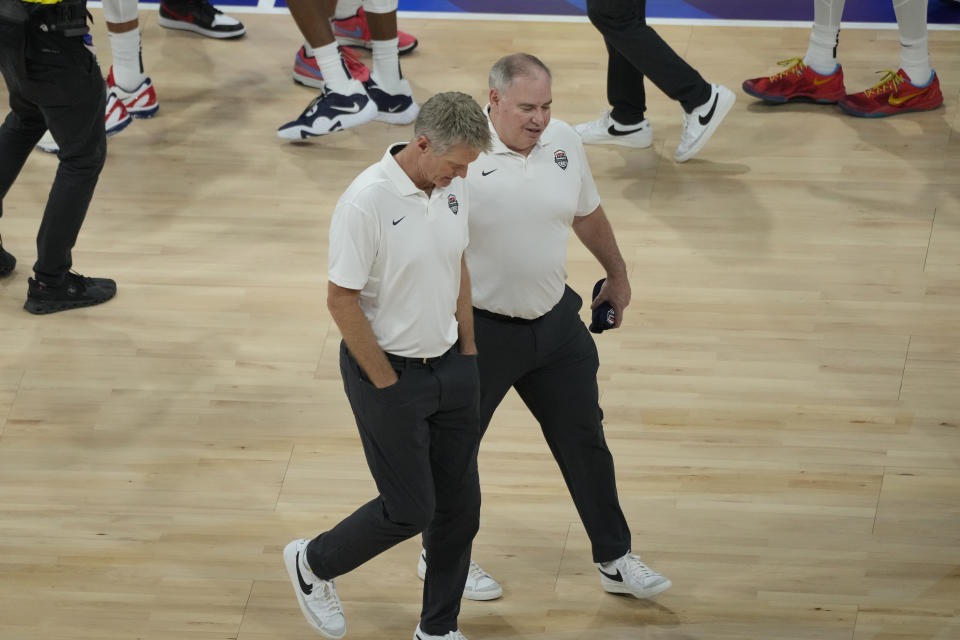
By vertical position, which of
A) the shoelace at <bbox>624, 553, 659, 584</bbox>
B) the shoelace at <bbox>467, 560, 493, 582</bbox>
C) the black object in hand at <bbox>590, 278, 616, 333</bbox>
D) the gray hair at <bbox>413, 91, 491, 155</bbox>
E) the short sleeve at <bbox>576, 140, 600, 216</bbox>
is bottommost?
the shoelace at <bbox>467, 560, 493, 582</bbox>

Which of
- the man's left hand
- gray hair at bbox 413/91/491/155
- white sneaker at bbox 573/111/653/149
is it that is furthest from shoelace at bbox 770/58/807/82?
gray hair at bbox 413/91/491/155

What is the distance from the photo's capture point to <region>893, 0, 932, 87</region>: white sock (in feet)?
18.9

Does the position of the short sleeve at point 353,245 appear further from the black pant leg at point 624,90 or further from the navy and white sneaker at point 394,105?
the navy and white sneaker at point 394,105

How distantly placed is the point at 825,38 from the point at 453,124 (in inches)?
131

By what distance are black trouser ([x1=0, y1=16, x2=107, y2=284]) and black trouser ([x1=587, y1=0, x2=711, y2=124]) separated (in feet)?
6.31

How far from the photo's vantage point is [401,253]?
3.15m

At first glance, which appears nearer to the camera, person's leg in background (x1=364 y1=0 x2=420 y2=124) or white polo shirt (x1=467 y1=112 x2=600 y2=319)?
white polo shirt (x1=467 y1=112 x2=600 y2=319)

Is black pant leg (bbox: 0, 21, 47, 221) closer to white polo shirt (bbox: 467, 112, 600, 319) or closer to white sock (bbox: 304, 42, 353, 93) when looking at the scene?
white sock (bbox: 304, 42, 353, 93)

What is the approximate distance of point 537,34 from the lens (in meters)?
6.56

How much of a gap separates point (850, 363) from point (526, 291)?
1586 mm

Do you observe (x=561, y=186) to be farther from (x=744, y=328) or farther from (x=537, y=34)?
(x=537, y=34)

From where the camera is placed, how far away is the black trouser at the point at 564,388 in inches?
139

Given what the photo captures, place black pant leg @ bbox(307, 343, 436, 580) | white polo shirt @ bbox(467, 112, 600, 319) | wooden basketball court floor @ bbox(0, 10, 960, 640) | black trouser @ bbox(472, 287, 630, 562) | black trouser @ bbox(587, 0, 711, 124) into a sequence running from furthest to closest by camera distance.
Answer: black trouser @ bbox(587, 0, 711, 124)
wooden basketball court floor @ bbox(0, 10, 960, 640)
black trouser @ bbox(472, 287, 630, 562)
white polo shirt @ bbox(467, 112, 600, 319)
black pant leg @ bbox(307, 343, 436, 580)

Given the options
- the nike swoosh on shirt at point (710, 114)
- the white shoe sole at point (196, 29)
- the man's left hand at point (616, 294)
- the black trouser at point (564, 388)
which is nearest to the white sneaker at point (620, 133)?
the nike swoosh on shirt at point (710, 114)
